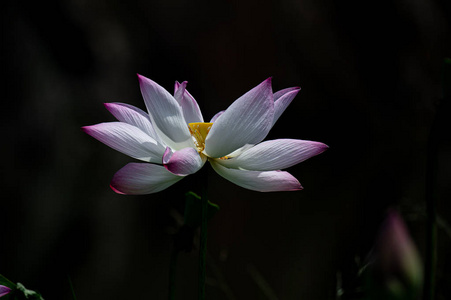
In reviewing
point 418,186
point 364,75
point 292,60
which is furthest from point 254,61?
point 418,186

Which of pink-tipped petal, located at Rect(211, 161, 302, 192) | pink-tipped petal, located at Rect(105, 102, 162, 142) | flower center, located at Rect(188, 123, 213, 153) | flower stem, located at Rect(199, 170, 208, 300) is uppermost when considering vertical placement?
pink-tipped petal, located at Rect(105, 102, 162, 142)

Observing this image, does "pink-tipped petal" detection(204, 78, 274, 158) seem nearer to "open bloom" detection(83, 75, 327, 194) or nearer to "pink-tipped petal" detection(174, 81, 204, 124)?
"open bloom" detection(83, 75, 327, 194)

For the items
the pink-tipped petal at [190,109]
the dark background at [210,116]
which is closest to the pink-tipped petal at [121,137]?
the pink-tipped petal at [190,109]

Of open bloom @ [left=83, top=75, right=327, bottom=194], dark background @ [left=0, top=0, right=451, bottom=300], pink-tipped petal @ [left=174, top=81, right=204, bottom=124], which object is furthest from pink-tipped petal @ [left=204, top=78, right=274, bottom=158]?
dark background @ [left=0, top=0, right=451, bottom=300]

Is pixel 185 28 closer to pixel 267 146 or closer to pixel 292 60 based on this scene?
pixel 292 60

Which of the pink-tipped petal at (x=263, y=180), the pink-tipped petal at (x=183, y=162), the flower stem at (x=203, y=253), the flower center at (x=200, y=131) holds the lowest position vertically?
the flower stem at (x=203, y=253)

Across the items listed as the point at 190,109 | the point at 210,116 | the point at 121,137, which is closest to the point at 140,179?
the point at 121,137

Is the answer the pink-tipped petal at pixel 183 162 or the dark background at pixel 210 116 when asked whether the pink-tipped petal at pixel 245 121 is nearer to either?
the pink-tipped petal at pixel 183 162
